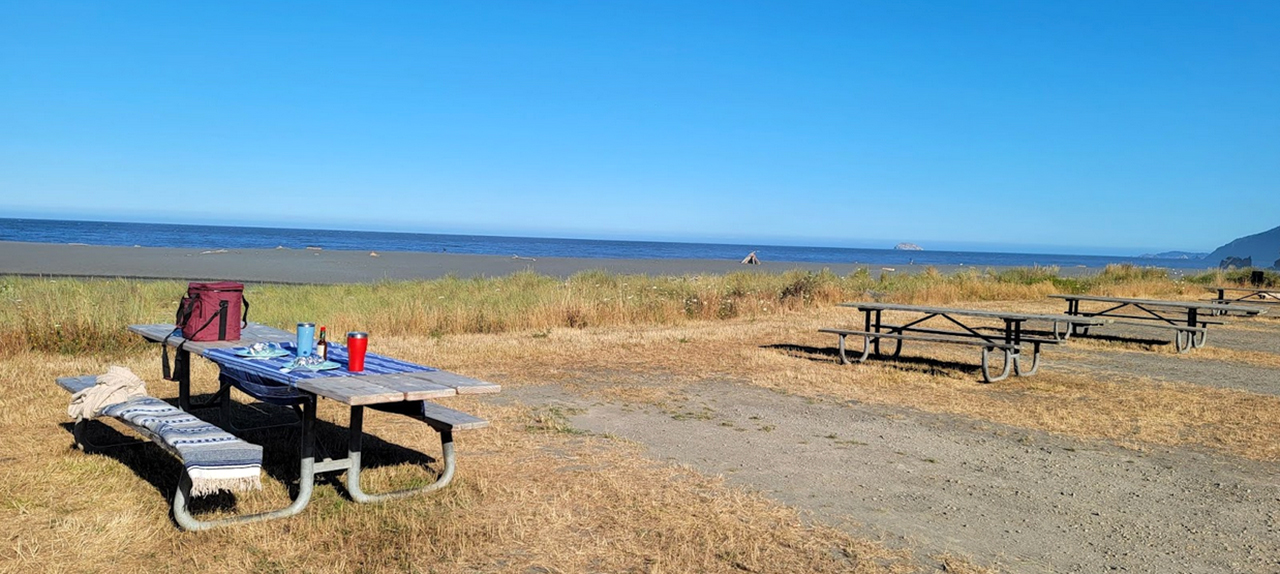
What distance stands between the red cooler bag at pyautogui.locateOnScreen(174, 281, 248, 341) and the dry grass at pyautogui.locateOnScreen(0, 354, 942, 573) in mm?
710

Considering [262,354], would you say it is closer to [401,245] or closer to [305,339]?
[305,339]

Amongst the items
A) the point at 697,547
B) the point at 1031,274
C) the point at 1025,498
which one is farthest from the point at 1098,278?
the point at 697,547

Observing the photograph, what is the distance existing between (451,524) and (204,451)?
1.05 meters

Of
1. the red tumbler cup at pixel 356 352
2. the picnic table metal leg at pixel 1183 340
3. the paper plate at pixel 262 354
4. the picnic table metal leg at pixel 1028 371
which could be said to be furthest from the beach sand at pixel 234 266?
the red tumbler cup at pixel 356 352

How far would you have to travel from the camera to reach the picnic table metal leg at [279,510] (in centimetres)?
390

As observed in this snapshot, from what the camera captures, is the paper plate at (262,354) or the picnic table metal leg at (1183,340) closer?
the paper plate at (262,354)

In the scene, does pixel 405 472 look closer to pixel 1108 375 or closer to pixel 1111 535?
pixel 1111 535

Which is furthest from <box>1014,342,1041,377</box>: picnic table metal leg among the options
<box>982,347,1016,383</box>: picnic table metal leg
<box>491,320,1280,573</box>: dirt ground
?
<box>491,320,1280,573</box>: dirt ground

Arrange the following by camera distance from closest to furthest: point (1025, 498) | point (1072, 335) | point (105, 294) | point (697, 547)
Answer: point (697, 547)
point (1025, 498)
point (105, 294)
point (1072, 335)

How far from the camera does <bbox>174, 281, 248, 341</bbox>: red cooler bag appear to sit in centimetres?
536

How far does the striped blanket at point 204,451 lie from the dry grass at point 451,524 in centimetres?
28

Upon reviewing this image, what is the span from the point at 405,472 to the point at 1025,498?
322 centimetres

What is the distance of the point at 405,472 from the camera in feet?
16.4

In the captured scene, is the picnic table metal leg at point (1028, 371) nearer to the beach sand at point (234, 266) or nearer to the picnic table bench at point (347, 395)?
the picnic table bench at point (347, 395)
